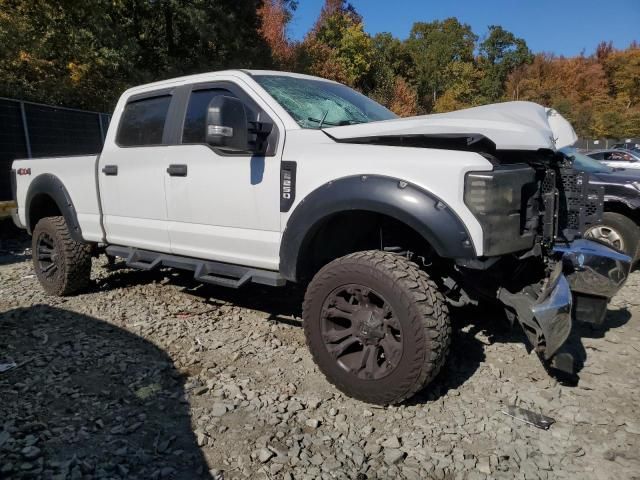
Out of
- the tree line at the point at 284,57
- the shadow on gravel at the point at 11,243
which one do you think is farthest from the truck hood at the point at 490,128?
the tree line at the point at 284,57

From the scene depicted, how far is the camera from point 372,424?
2.71 meters

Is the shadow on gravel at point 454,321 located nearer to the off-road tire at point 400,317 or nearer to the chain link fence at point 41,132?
the off-road tire at point 400,317

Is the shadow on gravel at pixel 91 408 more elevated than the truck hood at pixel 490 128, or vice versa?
the truck hood at pixel 490 128

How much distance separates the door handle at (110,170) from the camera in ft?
14.0

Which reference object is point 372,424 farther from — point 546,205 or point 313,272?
point 546,205

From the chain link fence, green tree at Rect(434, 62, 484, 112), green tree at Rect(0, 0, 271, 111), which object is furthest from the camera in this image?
green tree at Rect(434, 62, 484, 112)

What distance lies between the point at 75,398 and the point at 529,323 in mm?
2692

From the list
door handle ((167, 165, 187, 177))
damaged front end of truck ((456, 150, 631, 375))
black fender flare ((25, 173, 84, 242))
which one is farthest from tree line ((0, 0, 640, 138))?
damaged front end of truck ((456, 150, 631, 375))

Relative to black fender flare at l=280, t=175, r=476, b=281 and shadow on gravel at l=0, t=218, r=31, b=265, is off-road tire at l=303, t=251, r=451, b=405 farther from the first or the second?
shadow on gravel at l=0, t=218, r=31, b=265

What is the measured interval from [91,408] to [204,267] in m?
1.24

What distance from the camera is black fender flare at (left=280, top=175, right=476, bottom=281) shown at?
252cm

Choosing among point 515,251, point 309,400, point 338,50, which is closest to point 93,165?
point 309,400

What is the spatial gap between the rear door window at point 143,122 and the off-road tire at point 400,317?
7.03 ft

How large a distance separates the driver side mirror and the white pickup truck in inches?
0.4
